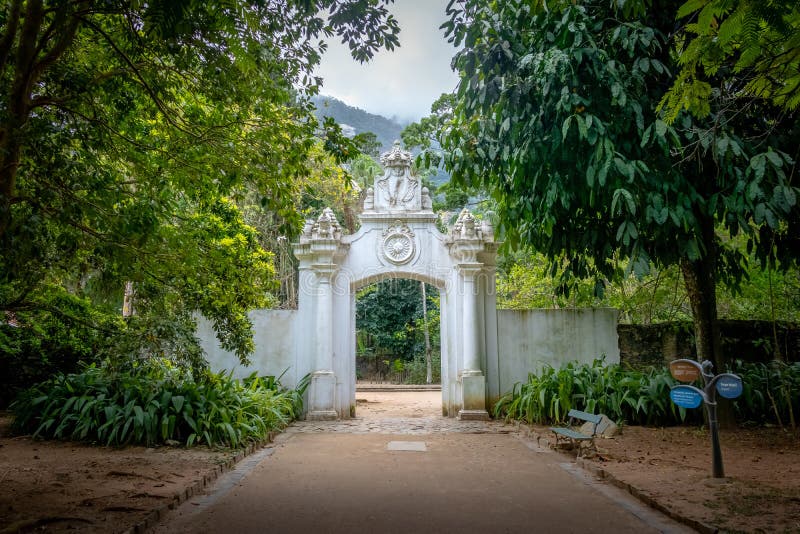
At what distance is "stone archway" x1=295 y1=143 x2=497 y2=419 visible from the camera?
1034cm

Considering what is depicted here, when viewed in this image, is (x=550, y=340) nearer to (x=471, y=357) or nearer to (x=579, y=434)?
(x=471, y=357)

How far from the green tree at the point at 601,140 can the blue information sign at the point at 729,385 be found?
1.31m

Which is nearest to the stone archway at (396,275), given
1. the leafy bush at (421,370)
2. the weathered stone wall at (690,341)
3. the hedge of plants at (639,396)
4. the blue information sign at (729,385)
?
the hedge of plants at (639,396)

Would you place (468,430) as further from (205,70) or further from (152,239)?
(205,70)

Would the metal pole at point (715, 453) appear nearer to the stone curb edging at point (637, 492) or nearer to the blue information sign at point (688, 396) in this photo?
the blue information sign at point (688, 396)

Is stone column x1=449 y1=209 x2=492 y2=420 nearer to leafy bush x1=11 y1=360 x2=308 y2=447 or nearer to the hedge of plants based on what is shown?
the hedge of plants

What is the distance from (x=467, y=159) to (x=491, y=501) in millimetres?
4282

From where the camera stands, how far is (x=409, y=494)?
17.0ft

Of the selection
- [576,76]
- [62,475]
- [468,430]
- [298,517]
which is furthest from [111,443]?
[576,76]

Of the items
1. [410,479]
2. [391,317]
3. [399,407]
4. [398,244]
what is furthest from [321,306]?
[391,317]

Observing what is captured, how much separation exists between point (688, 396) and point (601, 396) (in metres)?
3.59

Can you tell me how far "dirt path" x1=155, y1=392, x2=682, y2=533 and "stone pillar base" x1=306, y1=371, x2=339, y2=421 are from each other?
1757 mm

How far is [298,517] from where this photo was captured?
4.45m

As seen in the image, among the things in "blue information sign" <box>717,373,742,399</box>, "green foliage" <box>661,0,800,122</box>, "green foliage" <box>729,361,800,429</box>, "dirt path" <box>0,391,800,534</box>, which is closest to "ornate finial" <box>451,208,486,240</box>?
"dirt path" <box>0,391,800,534</box>
